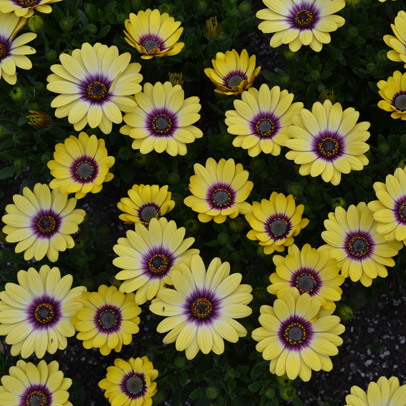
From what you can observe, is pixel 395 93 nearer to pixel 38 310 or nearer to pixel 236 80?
pixel 236 80

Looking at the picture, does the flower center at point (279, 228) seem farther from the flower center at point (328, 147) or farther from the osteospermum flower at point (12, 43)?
the osteospermum flower at point (12, 43)

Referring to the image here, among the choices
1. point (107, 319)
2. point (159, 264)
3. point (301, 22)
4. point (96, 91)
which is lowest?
point (107, 319)

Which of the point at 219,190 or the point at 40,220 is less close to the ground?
the point at 219,190

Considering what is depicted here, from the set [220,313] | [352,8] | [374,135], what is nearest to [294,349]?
[220,313]

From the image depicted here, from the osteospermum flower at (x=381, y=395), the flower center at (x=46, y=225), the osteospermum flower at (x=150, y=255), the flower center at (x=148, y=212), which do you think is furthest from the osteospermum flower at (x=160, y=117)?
the osteospermum flower at (x=381, y=395)

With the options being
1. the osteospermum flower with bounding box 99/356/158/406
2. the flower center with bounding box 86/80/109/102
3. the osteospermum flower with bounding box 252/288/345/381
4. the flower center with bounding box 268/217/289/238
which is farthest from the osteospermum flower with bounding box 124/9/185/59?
the osteospermum flower with bounding box 99/356/158/406

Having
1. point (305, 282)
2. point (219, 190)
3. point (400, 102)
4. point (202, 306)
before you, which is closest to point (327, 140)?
point (400, 102)

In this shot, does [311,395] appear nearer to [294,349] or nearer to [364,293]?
[364,293]
